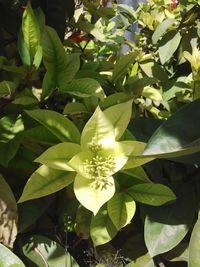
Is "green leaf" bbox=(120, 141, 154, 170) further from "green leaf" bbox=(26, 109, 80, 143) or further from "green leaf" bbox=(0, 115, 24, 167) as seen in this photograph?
"green leaf" bbox=(0, 115, 24, 167)

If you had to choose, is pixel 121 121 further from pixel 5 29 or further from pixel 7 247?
pixel 5 29

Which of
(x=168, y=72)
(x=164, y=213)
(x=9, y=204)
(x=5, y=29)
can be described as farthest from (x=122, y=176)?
(x=168, y=72)

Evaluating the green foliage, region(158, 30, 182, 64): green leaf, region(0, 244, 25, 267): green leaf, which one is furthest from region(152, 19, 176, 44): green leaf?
region(0, 244, 25, 267): green leaf

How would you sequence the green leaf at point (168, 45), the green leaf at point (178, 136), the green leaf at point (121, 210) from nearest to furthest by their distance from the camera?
the green leaf at point (178, 136) < the green leaf at point (121, 210) < the green leaf at point (168, 45)

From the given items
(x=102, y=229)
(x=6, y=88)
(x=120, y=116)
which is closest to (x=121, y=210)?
(x=102, y=229)

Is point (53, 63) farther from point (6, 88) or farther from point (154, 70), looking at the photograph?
point (154, 70)

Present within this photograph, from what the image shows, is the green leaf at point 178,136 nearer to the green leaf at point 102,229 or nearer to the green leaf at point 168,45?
the green leaf at point 102,229

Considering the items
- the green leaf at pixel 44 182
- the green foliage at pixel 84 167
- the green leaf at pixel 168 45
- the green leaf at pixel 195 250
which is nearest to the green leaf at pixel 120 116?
the green foliage at pixel 84 167
